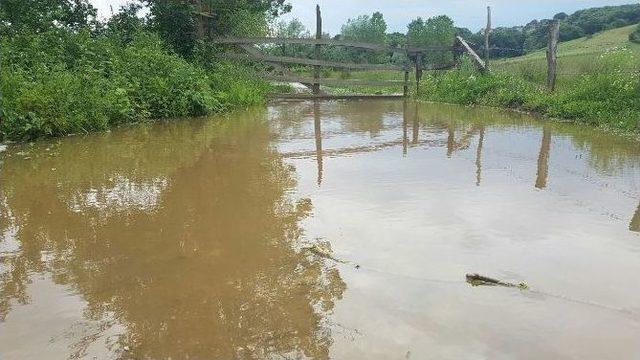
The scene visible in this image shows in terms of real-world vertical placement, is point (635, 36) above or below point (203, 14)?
below

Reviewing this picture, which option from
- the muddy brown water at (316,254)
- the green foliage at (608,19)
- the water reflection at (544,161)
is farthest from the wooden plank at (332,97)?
the green foliage at (608,19)

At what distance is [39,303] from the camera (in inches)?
116

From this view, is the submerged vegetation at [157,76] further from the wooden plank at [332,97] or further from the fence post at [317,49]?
the fence post at [317,49]

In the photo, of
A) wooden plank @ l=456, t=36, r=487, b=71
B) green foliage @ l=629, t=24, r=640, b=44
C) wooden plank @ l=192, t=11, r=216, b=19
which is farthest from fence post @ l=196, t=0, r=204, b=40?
green foliage @ l=629, t=24, r=640, b=44

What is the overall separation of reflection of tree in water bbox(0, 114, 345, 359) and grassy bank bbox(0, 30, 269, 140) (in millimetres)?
2740

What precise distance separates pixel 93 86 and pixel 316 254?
24.6 feet

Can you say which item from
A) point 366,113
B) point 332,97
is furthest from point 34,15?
point 332,97

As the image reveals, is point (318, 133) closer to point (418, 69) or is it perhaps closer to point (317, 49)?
point (317, 49)

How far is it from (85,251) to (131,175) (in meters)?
2.46

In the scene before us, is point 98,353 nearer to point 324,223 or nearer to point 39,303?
point 39,303

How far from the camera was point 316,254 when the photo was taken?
144 inches

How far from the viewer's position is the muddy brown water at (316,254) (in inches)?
102

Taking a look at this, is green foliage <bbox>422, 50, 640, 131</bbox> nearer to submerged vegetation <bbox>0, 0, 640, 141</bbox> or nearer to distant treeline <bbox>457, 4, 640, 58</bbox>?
submerged vegetation <bbox>0, 0, 640, 141</bbox>

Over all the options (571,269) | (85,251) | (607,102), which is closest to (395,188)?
→ (571,269)
